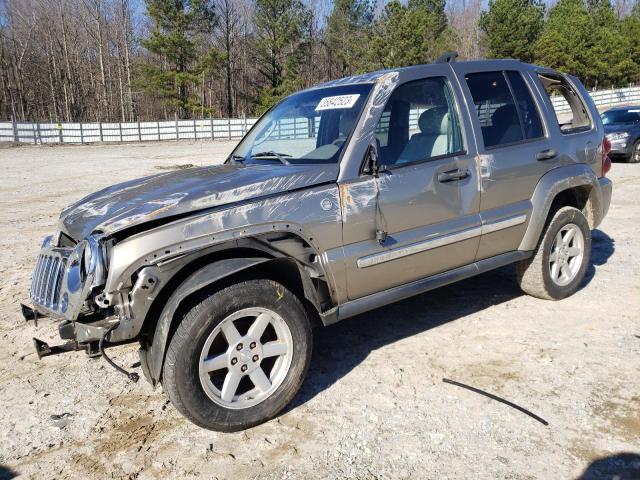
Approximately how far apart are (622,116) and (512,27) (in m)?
40.6

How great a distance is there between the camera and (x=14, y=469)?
9.10 feet

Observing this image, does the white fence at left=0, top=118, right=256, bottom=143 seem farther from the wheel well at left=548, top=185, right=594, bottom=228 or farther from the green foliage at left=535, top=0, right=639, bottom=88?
the wheel well at left=548, top=185, right=594, bottom=228

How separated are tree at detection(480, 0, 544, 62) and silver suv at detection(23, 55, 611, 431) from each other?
2046 inches

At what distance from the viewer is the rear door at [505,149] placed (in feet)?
13.1

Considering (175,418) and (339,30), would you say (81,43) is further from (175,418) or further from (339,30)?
(175,418)

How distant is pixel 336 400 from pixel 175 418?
96 cm

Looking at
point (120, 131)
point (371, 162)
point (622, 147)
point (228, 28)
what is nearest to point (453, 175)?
point (371, 162)

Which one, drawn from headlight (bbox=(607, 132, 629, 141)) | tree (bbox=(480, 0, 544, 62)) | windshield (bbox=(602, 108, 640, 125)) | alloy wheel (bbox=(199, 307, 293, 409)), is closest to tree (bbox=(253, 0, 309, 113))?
tree (bbox=(480, 0, 544, 62))

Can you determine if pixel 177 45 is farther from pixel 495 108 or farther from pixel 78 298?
pixel 78 298

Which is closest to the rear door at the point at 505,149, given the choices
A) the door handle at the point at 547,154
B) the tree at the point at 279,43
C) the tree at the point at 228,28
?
the door handle at the point at 547,154

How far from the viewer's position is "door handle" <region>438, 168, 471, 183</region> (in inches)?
145

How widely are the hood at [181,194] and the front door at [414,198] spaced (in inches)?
12.2

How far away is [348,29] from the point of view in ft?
193

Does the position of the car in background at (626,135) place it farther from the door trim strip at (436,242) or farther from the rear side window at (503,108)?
the door trim strip at (436,242)
